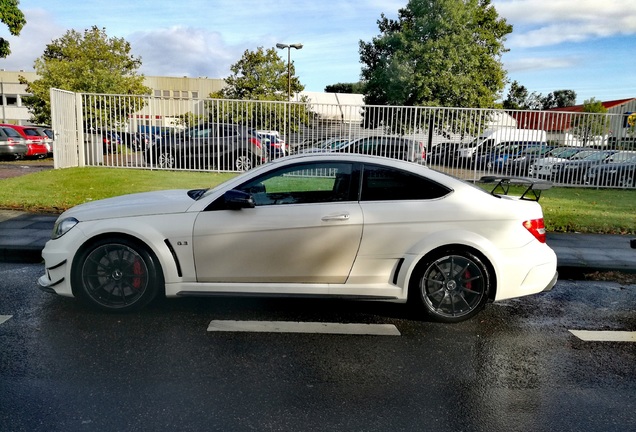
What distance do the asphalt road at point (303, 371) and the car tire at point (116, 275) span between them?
161 millimetres

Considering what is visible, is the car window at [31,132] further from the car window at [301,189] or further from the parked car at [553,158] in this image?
the car window at [301,189]

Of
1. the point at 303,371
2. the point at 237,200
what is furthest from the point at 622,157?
the point at 303,371

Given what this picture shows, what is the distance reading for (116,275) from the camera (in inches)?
173

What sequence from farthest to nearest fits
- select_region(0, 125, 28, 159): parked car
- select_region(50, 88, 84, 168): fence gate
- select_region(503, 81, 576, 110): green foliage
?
select_region(503, 81, 576, 110): green foliage, select_region(0, 125, 28, 159): parked car, select_region(50, 88, 84, 168): fence gate

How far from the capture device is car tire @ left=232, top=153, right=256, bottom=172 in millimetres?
15625

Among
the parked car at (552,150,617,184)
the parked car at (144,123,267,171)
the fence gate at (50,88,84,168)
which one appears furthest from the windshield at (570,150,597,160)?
the fence gate at (50,88,84,168)

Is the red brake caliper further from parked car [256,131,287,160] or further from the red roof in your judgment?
the red roof

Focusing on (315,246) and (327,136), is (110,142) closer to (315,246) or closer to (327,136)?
(327,136)

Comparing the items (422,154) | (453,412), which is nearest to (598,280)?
(453,412)

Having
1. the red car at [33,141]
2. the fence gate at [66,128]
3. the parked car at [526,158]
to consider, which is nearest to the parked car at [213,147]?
the fence gate at [66,128]

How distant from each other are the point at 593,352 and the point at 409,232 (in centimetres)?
175

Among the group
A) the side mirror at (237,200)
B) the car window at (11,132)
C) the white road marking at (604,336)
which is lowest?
the white road marking at (604,336)

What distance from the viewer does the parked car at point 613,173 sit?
15.9 meters

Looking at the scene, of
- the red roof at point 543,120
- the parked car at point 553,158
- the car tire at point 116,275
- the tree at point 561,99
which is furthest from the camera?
the tree at point 561,99
